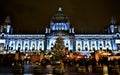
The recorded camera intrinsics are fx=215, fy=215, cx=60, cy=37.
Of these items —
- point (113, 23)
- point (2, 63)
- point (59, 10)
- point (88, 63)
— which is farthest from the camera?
point (59, 10)

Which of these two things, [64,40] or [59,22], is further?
[59,22]

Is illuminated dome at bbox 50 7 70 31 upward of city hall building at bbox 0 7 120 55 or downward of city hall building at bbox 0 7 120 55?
upward

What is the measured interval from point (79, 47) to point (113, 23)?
28528 mm

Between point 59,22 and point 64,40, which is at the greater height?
point 59,22

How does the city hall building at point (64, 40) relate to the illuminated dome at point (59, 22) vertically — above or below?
below

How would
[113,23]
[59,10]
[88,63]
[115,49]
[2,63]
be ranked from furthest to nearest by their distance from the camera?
[59,10] → [113,23] → [115,49] → [2,63] → [88,63]

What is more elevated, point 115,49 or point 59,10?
point 59,10

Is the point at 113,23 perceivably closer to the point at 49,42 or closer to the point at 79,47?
the point at 79,47

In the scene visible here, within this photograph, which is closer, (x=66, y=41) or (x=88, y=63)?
(x=88, y=63)

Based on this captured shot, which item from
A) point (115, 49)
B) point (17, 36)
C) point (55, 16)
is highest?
point (55, 16)

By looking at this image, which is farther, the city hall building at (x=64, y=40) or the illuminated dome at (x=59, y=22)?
the illuminated dome at (x=59, y=22)

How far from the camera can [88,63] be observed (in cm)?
3152

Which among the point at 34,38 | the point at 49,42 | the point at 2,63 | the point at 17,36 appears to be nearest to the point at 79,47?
the point at 49,42

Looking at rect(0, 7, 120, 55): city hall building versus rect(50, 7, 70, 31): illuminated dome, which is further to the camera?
rect(50, 7, 70, 31): illuminated dome
